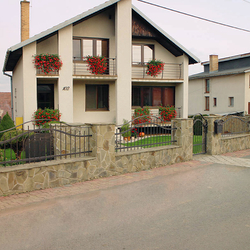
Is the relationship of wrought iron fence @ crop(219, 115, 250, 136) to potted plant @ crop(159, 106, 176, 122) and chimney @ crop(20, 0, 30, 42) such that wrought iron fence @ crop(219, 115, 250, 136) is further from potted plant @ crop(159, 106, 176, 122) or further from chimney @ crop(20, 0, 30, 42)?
chimney @ crop(20, 0, 30, 42)

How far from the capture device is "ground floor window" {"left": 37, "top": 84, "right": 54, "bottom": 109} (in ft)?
60.3

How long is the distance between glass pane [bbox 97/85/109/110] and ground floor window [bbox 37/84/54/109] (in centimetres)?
295

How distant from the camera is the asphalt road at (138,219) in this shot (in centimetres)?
437

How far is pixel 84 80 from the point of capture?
62.1ft

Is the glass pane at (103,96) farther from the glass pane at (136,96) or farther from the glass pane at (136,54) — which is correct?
the glass pane at (136,54)

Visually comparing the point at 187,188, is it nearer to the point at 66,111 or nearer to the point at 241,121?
the point at 241,121

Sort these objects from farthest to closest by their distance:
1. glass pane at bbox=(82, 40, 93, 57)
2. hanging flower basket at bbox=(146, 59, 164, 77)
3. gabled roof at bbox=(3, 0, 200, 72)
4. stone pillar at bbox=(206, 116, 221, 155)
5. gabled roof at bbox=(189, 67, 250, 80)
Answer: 1. gabled roof at bbox=(189, 67, 250, 80)
2. hanging flower basket at bbox=(146, 59, 164, 77)
3. glass pane at bbox=(82, 40, 93, 57)
4. gabled roof at bbox=(3, 0, 200, 72)
5. stone pillar at bbox=(206, 116, 221, 155)

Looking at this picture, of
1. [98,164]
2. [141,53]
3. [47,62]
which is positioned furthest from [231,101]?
[98,164]

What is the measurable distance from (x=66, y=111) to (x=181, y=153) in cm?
890

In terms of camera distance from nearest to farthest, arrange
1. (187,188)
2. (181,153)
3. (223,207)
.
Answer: (223,207)
(187,188)
(181,153)

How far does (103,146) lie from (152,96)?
13595mm

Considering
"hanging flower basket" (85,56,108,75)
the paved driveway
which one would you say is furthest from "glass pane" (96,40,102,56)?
the paved driveway

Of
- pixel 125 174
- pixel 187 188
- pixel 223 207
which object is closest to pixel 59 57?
pixel 125 174

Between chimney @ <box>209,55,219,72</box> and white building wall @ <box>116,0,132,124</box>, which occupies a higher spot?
chimney @ <box>209,55,219,72</box>
